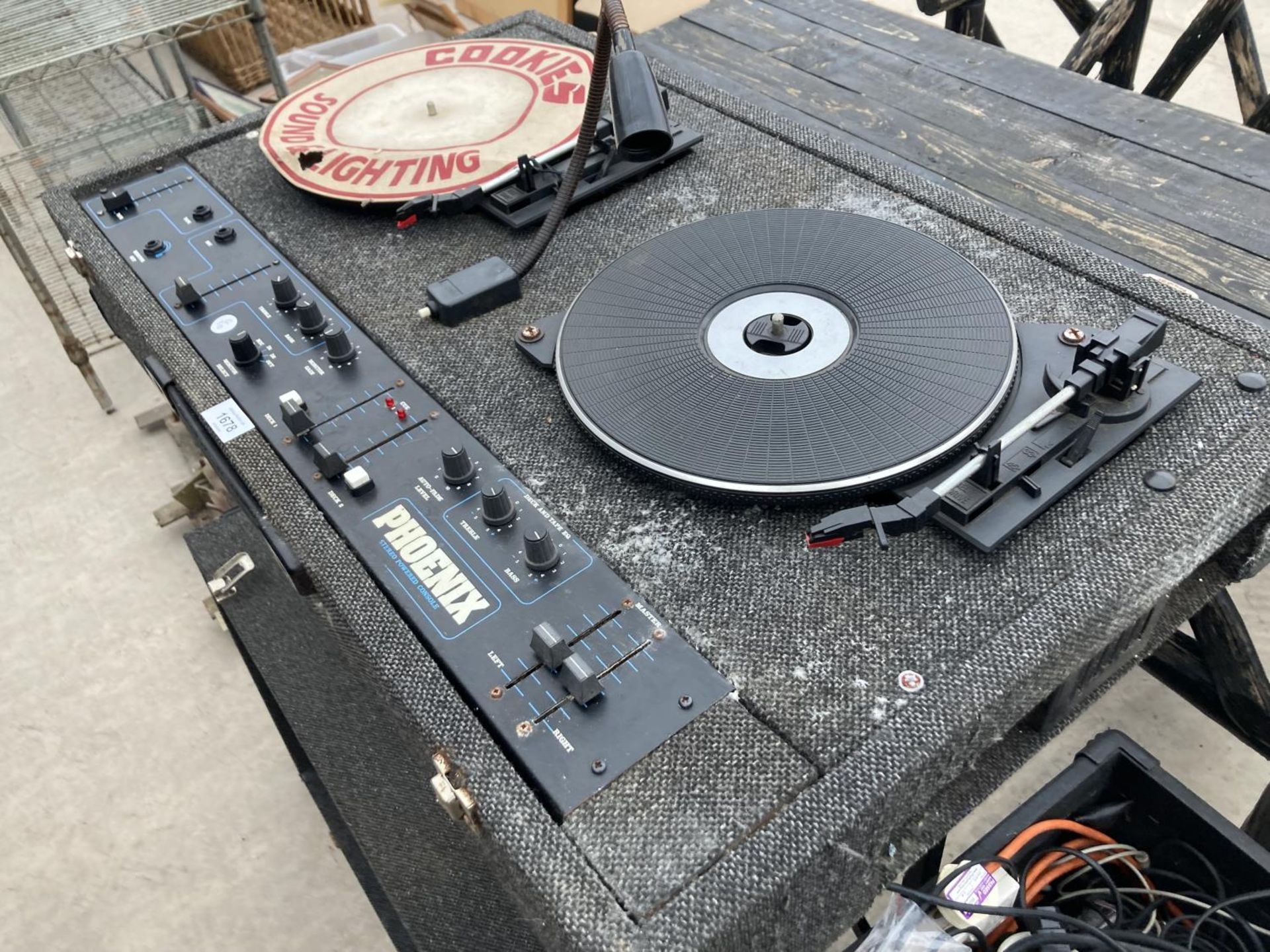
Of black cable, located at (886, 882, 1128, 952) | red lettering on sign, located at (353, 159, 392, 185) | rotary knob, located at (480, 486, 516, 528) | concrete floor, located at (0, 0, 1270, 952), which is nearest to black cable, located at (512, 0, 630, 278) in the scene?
red lettering on sign, located at (353, 159, 392, 185)

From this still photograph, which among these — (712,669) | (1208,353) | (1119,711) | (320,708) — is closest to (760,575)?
(712,669)

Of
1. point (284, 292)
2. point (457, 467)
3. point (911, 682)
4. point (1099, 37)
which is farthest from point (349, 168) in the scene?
point (1099, 37)

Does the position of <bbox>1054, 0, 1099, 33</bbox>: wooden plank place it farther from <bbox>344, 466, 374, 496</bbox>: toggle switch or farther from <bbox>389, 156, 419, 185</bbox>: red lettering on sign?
<bbox>344, 466, 374, 496</bbox>: toggle switch

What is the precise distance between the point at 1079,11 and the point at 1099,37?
0.31 m

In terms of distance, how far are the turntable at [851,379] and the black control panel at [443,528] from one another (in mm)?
125

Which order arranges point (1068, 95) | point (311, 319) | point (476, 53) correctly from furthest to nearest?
point (1068, 95) → point (476, 53) → point (311, 319)

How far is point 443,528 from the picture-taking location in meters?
0.87

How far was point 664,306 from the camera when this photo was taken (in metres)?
0.99

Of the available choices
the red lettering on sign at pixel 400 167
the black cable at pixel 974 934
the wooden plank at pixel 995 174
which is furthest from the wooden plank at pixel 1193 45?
the black cable at pixel 974 934

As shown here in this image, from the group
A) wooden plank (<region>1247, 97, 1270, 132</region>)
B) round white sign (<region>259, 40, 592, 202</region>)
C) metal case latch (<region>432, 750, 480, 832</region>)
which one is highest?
round white sign (<region>259, 40, 592, 202</region>)

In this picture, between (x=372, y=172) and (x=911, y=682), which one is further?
(x=372, y=172)

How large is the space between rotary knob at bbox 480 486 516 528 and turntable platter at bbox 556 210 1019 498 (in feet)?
0.34

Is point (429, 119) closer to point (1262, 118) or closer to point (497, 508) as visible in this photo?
point (497, 508)

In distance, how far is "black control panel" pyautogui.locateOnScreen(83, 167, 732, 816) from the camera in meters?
0.73
